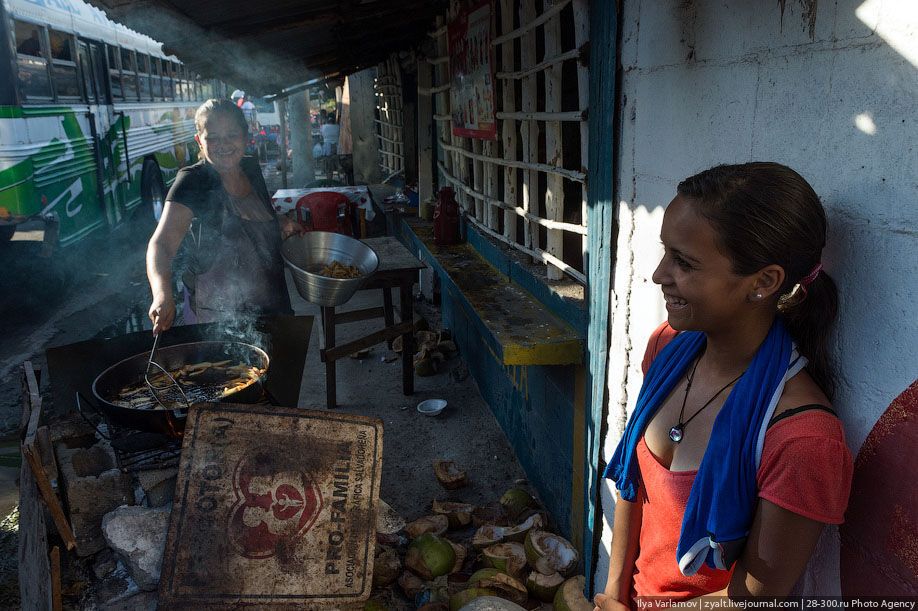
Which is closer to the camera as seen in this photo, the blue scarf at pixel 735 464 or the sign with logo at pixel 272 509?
the blue scarf at pixel 735 464

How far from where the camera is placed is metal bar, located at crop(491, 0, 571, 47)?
327cm

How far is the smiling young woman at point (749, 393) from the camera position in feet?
4.10

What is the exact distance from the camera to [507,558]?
10.9 feet

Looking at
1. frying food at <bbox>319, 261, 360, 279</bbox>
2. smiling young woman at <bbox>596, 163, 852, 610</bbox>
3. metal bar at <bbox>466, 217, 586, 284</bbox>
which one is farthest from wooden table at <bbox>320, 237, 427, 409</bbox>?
smiling young woman at <bbox>596, 163, 852, 610</bbox>

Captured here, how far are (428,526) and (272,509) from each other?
113cm

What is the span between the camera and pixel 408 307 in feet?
18.0

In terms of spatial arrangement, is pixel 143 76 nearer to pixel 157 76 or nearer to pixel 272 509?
pixel 157 76

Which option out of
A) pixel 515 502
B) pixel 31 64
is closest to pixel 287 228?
pixel 515 502

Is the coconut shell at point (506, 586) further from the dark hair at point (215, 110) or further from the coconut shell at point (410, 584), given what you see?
the dark hair at point (215, 110)

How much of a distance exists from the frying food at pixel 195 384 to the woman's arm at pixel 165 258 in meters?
0.35

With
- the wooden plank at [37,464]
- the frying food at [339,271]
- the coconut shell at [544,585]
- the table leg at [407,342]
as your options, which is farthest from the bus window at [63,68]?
the coconut shell at [544,585]

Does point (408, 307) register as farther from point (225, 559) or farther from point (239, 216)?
point (225, 559)

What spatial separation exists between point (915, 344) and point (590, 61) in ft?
6.71

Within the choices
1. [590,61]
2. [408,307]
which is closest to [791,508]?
[590,61]
